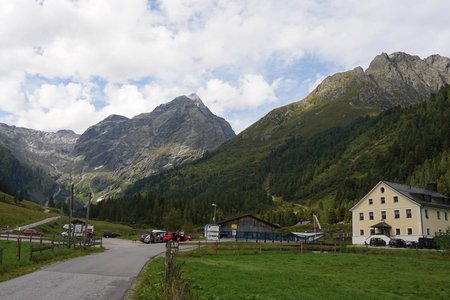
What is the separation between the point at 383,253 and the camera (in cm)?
5394

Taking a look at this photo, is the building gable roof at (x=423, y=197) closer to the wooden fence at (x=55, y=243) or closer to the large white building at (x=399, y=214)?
the large white building at (x=399, y=214)

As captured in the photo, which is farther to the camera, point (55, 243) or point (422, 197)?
point (422, 197)

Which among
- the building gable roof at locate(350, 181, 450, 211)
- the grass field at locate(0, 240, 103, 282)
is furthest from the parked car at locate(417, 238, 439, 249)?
the grass field at locate(0, 240, 103, 282)

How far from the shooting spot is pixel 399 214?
84.4m

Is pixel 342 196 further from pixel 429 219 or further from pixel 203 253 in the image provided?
pixel 203 253

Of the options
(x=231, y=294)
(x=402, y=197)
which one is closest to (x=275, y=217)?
(x=402, y=197)

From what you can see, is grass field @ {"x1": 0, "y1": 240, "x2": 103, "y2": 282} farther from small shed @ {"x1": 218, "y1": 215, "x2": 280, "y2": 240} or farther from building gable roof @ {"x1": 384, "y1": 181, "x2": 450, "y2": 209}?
building gable roof @ {"x1": 384, "y1": 181, "x2": 450, "y2": 209}

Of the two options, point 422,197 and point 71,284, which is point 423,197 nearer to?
point 422,197

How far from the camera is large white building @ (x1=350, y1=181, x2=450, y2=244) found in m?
81.0

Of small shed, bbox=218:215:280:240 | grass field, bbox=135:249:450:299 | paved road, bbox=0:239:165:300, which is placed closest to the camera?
paved road, bbox=0:239:165:300

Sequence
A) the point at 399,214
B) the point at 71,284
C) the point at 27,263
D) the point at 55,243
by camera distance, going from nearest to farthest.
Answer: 1. the point at 71,284
2. the point at 27,263
3. the point at 55,243
4. the point at 399,214

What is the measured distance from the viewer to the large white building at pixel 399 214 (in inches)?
3189

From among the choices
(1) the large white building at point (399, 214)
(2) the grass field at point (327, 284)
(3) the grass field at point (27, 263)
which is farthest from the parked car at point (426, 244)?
(3) the grass field at point (27, 263)

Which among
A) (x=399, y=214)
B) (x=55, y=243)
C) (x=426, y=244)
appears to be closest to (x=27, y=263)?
(x=55, y=243)
